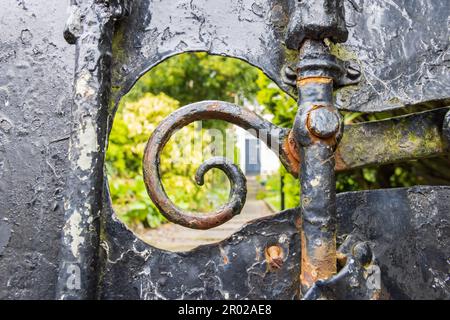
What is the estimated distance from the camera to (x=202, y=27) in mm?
956

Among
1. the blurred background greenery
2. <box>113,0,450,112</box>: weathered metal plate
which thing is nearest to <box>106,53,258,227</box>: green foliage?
the blurred background greenery

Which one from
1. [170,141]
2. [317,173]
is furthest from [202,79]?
[317,173]

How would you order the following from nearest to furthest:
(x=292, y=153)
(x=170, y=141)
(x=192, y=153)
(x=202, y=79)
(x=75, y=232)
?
(x=75, y=232) → (x=292, y=153) → (x=170, y=141) → (x=192, y=153) → (x=202, y=79)

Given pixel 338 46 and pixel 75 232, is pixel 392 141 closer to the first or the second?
pixel 338 46

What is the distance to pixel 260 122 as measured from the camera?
89 cm

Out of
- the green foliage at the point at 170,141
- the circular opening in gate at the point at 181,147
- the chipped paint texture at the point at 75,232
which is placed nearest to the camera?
the chipped paint texture at the point at 75,232

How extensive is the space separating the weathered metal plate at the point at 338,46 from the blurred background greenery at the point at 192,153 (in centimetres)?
89

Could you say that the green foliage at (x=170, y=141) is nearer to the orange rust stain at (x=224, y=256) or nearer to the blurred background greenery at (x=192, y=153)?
the blurred background greenery at (x=192, y=153)

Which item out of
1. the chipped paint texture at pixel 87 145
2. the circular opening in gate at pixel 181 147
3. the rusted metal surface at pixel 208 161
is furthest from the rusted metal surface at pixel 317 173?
the circular opening in gate at pixel 181 147

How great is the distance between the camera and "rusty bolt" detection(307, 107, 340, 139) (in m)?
0.76

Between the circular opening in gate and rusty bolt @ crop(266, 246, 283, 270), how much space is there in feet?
3.37

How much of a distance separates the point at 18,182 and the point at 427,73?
91 centimetres

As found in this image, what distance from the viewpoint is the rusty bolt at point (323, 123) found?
0.76 metres

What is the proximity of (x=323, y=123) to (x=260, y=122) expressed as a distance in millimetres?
158
